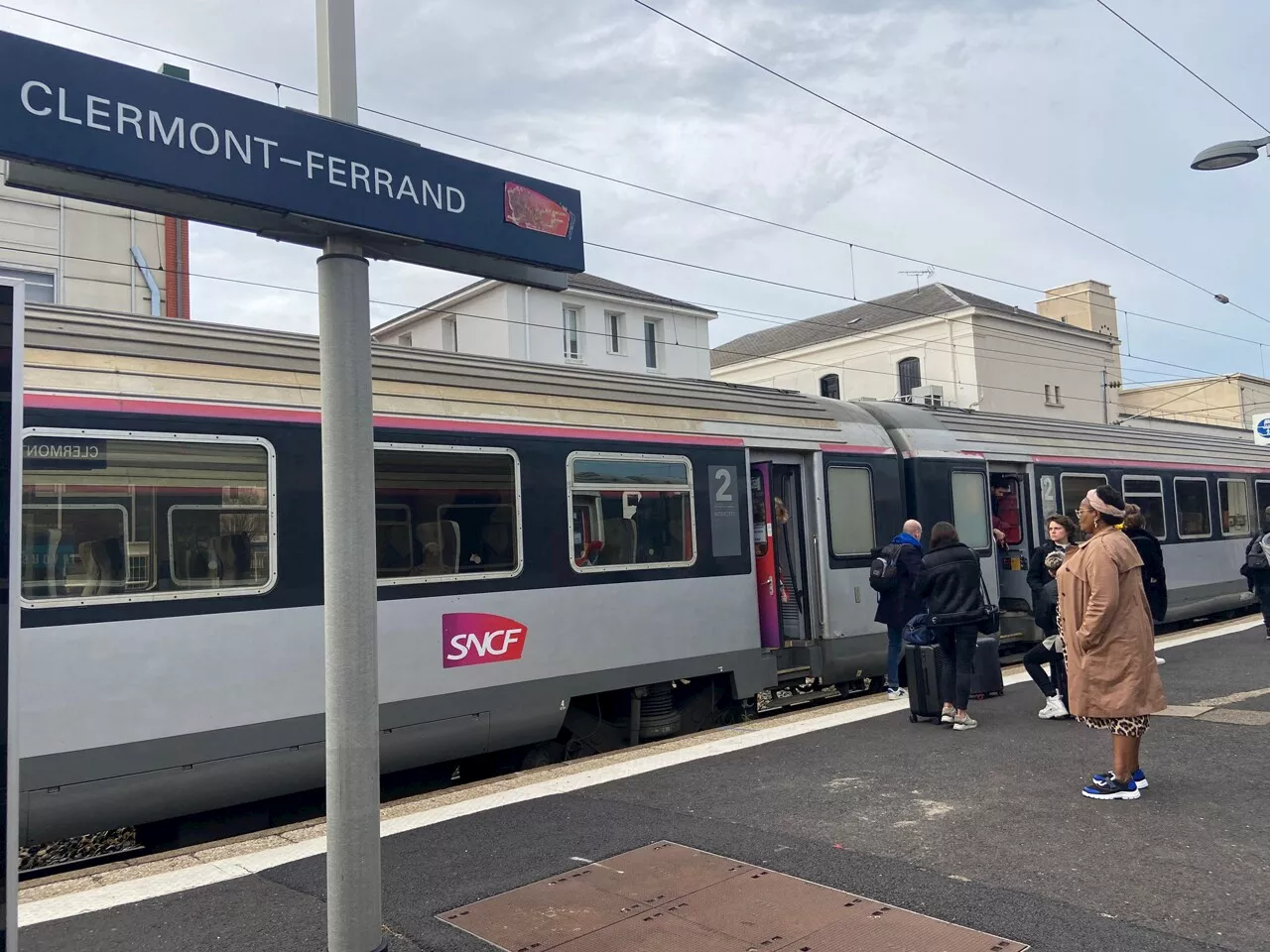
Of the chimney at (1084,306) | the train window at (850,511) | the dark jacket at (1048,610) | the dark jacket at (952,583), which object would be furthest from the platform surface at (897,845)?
the chimney at (1084,306)

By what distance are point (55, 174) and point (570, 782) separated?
4.64m

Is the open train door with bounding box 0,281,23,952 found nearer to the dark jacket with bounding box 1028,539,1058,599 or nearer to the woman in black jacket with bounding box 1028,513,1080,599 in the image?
the woman in black jacket with bounding box 1028,513,1080,599

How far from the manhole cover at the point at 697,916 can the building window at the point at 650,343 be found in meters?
35.2

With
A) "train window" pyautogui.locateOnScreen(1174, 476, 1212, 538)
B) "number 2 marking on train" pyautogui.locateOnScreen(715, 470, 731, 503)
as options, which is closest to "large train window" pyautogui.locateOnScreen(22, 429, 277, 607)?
"number 2 marking on train" pyautogui.locateOnScreen(715, 470, 731, 503)

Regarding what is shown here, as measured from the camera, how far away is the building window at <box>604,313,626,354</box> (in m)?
38.5

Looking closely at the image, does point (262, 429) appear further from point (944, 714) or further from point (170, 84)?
point (944, 714)

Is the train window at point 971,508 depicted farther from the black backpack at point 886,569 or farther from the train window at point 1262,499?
the train window at point 1262,499

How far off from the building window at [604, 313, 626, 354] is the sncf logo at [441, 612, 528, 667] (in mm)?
31763

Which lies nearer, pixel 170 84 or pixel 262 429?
pixel 170 84

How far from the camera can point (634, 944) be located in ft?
12.9

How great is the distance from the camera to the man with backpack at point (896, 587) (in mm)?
9273

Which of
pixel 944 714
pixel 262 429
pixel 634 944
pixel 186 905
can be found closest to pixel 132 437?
pixel 262 429

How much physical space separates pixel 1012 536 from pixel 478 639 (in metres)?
8.13

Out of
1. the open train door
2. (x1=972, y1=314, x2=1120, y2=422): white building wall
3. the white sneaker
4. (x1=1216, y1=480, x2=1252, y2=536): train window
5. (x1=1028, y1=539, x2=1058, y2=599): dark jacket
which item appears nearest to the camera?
the open train door
